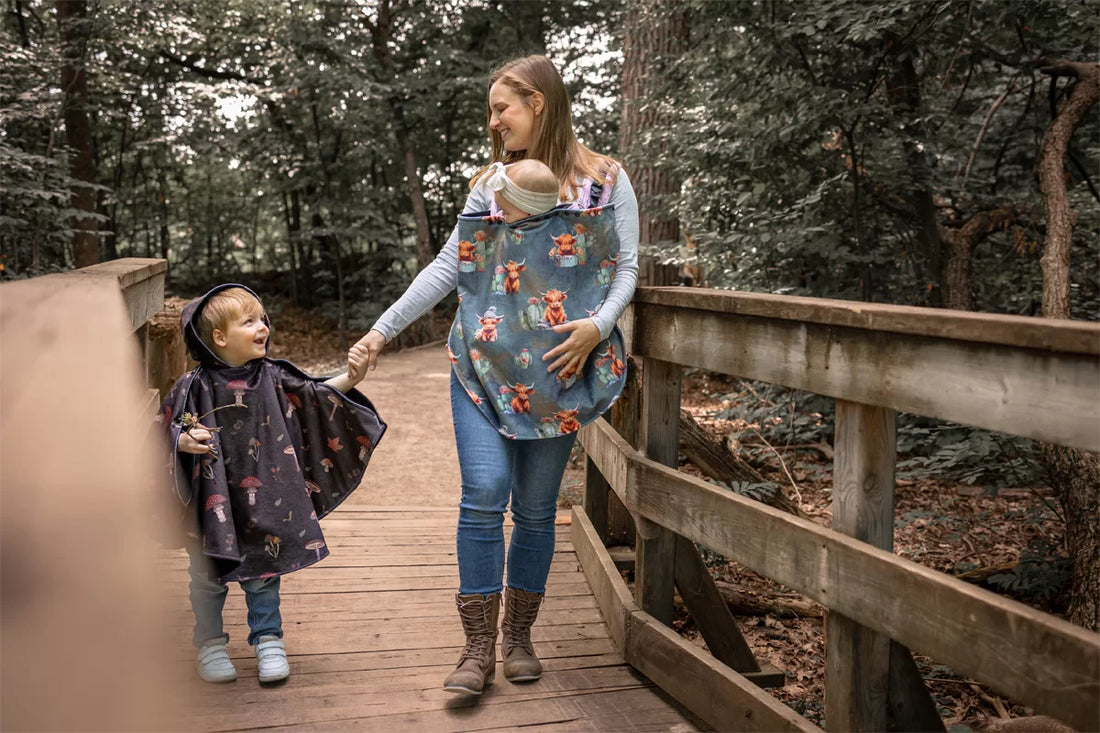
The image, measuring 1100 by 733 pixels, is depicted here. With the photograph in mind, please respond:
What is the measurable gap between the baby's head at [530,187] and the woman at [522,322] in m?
0.02

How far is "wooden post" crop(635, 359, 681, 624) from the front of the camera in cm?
308

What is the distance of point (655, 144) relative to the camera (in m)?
7.27

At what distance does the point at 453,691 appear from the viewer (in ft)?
8.99

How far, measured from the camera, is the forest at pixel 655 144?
218 inches

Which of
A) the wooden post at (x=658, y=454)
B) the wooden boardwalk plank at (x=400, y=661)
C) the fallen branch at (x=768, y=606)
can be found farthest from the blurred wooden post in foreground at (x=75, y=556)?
the fallen branch at (x=768, y=606)

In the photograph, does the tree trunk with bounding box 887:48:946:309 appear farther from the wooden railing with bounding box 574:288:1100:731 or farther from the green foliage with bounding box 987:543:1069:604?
the wooden railing with bounding box 574:288:1100:731

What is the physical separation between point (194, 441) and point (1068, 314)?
3679 mm

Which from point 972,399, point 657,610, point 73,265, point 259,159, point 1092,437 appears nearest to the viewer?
point 1092,437

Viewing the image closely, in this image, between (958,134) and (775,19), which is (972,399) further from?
(958,134)

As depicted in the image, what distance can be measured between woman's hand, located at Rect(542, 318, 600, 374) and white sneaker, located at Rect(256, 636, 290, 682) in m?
1.19

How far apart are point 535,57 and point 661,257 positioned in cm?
483

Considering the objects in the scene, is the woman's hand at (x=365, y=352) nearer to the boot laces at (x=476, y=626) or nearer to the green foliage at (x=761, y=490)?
the boot laces at (x=476, y=626)

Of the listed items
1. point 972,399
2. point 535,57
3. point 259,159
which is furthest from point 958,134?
point 259,159

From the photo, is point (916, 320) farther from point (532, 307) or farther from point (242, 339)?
point (242, 339)
